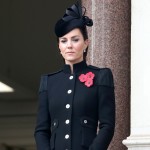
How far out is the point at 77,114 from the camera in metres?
5.92

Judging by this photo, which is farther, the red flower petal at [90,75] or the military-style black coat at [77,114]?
the red flower petal at [90,75]

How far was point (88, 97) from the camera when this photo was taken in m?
5.94

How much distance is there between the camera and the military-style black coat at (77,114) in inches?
231

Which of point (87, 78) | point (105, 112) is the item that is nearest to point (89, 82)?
point (87, 78)

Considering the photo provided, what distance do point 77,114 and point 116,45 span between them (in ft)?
8.63

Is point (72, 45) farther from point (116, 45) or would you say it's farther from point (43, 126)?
point (116, 45)

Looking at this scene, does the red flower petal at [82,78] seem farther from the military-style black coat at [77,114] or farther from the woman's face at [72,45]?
the woman's face at [72,45]

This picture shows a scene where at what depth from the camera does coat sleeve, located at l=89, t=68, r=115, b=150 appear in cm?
577
